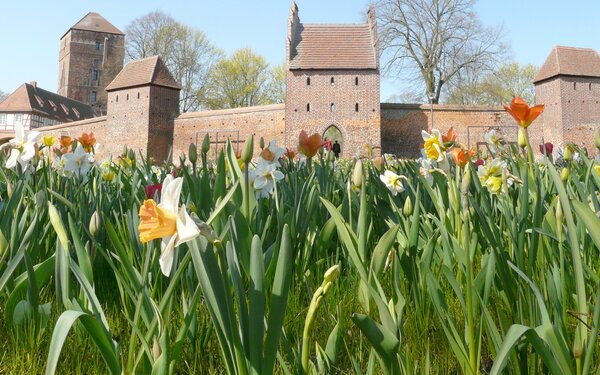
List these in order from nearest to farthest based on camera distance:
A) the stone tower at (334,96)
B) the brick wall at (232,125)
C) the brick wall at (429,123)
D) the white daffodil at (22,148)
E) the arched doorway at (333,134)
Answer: the white daffodil at (22,148), the stone tower at (334,96), the arched doorway at (333,134), the brick wall at (429,123), the brick wall at (232,125)

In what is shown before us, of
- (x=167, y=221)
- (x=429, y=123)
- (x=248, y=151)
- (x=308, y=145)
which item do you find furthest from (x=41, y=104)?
(x=167, y=221)

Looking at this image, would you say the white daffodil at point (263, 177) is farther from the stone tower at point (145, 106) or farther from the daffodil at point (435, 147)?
the stone tower at point (145, 106)

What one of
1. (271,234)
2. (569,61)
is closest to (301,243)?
(271,234)

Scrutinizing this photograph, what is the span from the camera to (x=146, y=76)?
73.3 feet

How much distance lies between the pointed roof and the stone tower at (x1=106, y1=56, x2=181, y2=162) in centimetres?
2061

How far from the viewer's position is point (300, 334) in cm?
108

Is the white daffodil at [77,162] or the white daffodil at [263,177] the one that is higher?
the white daffodil at [77,162]

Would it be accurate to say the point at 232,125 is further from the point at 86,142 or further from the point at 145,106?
the point at 86,142

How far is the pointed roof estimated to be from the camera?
4106 centimetres

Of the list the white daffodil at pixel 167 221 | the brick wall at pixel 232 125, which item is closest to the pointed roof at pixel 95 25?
the brick wall at pixel 232 125

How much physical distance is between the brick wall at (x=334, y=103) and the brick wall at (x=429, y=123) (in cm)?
118

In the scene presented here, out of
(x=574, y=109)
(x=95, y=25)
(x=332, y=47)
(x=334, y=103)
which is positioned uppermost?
(x=95, y=25)

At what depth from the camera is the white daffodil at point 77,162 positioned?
200cm

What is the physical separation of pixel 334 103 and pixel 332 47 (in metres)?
2.56
